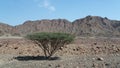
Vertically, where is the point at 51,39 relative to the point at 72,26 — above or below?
below

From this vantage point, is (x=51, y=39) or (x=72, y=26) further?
(x=72, y=26)

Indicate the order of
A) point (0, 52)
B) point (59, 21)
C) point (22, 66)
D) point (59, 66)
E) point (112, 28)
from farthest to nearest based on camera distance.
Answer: point (59, 21) → point (112, 28) → point (0, 52) → point (22, 66) → point (59, 66)

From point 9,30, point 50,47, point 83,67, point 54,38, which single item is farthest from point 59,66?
point 9,30

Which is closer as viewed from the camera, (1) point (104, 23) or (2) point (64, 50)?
(2) point (64, 50)

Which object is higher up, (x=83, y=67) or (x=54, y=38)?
(x=54, y=38)

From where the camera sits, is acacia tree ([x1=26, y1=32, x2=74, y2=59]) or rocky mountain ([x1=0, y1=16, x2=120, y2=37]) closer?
acacia tree ([x1=26, y1=32, x2=74, y2=59])

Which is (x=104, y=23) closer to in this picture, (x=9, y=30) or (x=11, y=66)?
(x=9, y=30)

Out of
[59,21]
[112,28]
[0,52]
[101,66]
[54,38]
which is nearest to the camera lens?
[101,66]

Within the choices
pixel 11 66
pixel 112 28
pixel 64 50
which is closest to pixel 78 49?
pixel 64 50

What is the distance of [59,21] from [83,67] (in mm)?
156797

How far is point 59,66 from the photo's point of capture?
18.6 meters

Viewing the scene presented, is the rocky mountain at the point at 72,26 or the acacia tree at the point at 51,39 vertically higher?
the rocky mountain at the point at 72,26

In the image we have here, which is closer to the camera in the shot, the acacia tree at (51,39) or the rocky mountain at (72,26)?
the acacia tree at (51,39)

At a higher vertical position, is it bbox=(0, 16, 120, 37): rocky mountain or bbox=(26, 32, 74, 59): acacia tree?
bbox=(0, 16, 120, 37): rocky mountain
